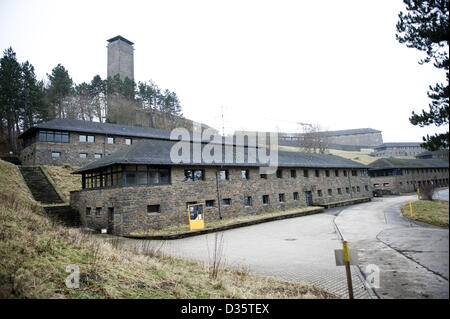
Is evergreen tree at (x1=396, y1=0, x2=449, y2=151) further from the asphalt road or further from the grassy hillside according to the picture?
the grassy hillside

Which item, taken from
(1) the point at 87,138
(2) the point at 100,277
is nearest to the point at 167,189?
(2) the point at 100,277

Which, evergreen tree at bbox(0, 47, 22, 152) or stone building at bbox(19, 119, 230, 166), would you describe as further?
evergreen tree at bbox(0, 47, 22, 152)

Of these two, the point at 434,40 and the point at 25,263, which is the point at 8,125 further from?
the point at 434,40

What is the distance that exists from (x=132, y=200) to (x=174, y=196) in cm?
288

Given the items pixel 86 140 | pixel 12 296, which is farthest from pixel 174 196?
pixel 86 140

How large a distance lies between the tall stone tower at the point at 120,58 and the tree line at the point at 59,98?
23.1 m

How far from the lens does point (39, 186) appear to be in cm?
2381

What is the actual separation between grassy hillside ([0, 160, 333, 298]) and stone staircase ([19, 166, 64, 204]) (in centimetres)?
1828

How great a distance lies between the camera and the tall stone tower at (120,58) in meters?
77.0

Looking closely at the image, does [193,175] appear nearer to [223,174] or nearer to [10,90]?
[223,174]

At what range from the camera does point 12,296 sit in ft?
10.4

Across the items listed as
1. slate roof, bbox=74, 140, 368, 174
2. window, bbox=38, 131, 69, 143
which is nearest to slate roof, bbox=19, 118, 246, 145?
window, bbox=38, 131, 69, 143

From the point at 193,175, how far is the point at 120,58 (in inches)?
2896

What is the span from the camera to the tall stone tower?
3031 inches
